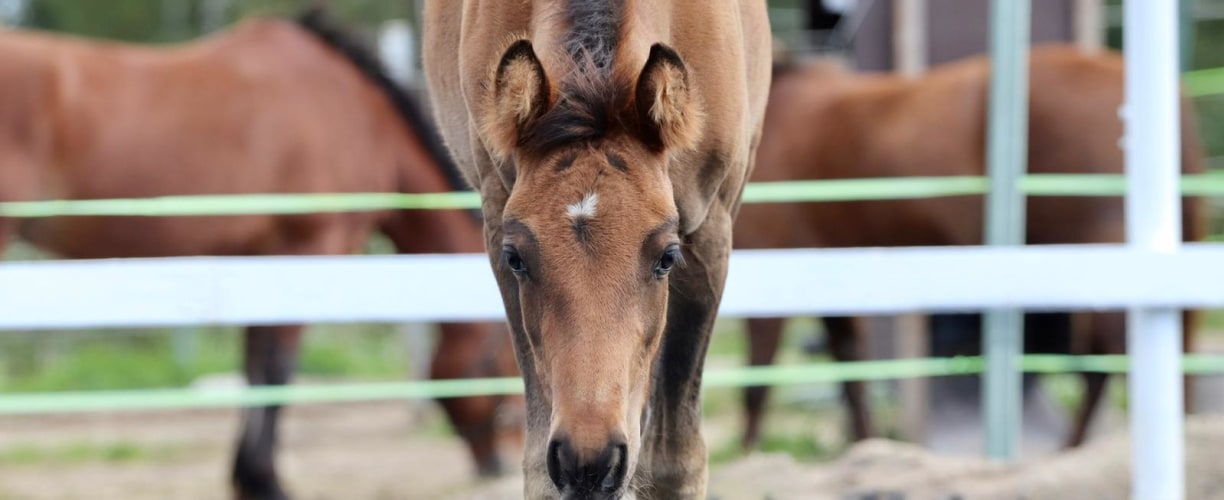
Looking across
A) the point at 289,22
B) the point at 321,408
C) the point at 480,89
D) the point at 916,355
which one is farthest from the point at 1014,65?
the point at 321,408

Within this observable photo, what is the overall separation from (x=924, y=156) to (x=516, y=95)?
4.01 meters

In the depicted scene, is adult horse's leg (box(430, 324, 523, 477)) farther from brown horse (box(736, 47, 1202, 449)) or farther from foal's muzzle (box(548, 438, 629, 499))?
foal's muzzle (box(548, 438, 629, 499))

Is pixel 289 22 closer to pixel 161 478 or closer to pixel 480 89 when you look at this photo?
pixel 161 478

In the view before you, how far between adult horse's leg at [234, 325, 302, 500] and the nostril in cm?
384

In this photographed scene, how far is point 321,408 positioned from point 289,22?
299 centimetres

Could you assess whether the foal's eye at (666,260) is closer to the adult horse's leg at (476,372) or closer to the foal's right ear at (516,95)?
the foal's right ear at (516,95)

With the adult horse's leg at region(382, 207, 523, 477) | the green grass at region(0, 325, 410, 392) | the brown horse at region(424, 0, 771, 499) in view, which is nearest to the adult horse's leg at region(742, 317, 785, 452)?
the adult horse's leg at region(382, 207, 523, 477)

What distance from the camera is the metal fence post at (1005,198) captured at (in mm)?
4734

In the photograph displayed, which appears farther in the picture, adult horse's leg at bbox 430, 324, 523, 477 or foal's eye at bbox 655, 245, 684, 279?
adult horse's leg at bbox 430, 324, 523, 477

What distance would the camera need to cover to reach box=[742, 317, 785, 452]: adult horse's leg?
6367 millimetres

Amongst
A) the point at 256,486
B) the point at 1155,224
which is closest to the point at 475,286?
the point at 1155,224

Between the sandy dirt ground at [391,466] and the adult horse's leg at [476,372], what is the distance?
7.0 inches

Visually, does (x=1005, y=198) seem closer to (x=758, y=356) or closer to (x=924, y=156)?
(x=924, y=156)

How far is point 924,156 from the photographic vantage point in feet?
19.1
